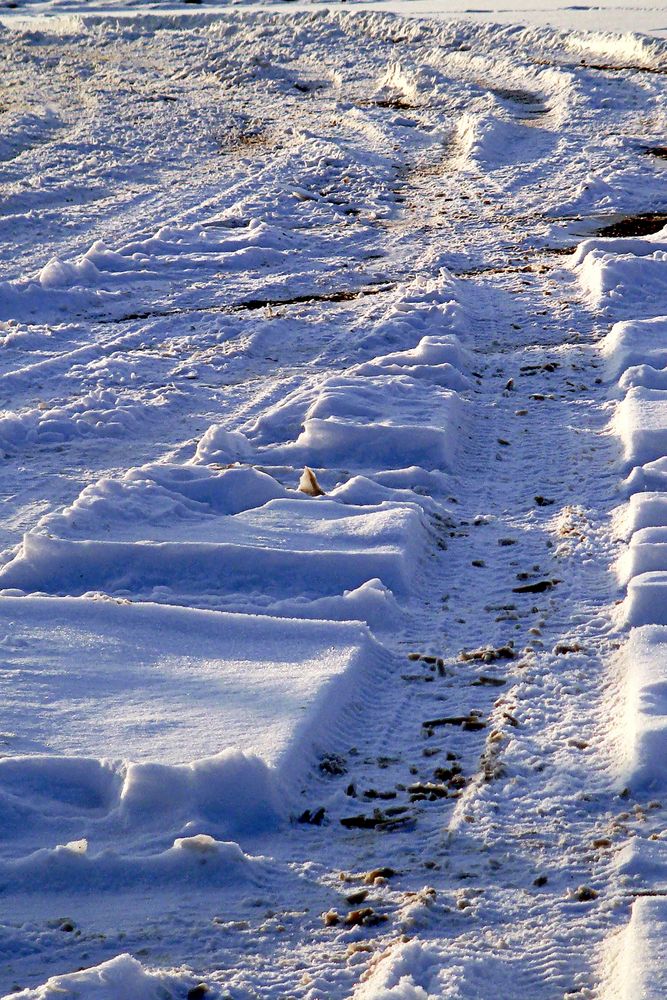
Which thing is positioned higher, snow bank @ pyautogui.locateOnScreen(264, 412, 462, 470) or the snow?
snow bank @ pyautogui.locateOnScreen(264, 412, 462, 470)

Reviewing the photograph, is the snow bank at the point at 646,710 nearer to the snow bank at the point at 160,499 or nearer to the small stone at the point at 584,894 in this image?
the small stone at the point at 584,894

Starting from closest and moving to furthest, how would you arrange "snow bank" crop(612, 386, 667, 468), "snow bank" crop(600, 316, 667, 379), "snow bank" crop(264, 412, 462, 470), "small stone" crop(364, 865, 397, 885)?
"small stone" crop(364, 865, 397, 885), "snow bank" crop(612, 386, 667, 468), "snow bank" crop(264, 412, 462, 470), "snow bank" crop(600, 316, 667, 379)

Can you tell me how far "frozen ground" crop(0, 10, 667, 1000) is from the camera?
2141 millimetres

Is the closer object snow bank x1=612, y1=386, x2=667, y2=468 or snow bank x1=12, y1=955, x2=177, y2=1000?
snow bank x1=12, y1=955, x2=177, y2=1000

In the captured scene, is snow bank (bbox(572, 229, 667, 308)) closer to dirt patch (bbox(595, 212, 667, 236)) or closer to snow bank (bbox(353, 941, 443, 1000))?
dirt patch (bbox(595, 212, 667, 236))

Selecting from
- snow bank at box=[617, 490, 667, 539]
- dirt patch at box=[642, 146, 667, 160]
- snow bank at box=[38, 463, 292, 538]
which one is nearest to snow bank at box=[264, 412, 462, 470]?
snow bank at box=[38, 463, 292, 538]

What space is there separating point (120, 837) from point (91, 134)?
10.4m

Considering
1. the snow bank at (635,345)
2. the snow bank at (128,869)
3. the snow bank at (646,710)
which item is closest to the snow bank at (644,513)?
the snow bank at (646,710)

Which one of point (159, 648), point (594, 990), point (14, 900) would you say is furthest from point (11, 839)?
point (594, 990)

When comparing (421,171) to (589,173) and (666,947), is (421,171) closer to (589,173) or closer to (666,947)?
(589,173)

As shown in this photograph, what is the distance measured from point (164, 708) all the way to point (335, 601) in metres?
0.74

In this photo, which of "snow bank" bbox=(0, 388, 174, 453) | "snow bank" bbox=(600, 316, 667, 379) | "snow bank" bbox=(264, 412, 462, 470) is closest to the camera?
"snow bank" bbox=(264, 412, 462, 470)

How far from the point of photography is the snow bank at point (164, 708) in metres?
2.38

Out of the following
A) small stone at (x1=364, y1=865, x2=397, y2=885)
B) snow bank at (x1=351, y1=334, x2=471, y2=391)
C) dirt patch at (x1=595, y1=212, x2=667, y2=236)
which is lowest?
small stone at (x1=364, y1=865, x2=397, y2=885)
